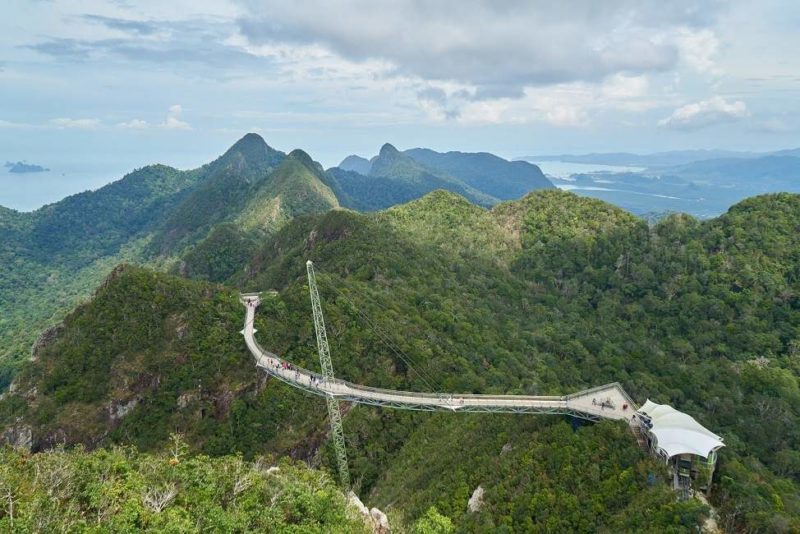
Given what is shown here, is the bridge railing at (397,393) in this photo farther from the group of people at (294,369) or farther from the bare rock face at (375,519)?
the bare rock face at (375,519)

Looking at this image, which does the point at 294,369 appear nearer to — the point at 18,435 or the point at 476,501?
the point at 476,501

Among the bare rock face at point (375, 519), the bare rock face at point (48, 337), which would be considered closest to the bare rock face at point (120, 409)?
the bare rock face at point (48, 337)

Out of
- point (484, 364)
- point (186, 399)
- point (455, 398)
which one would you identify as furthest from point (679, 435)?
point (186, 399)

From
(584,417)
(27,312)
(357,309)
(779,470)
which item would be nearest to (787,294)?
(779,470)

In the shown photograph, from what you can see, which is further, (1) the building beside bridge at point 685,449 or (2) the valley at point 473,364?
(2) the valley at point 473,364

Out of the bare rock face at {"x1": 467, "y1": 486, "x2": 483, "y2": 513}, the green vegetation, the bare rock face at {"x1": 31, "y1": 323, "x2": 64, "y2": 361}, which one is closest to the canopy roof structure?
the bare rock face at {"x1": 467, "y1": 486, "x2": 483, "y2": 513}

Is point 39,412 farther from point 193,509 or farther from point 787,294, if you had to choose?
point 787,294
